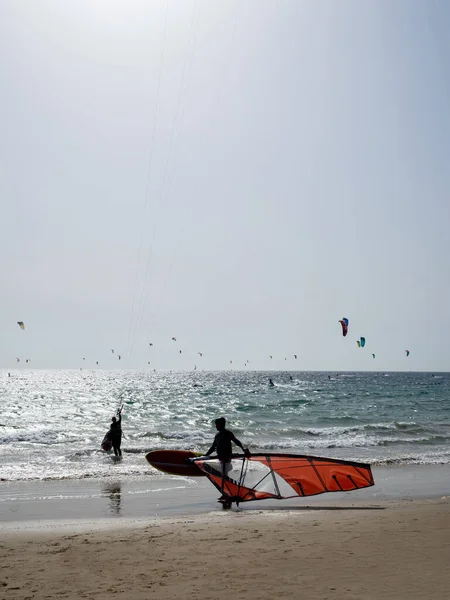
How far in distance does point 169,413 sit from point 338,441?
13252 millimetres

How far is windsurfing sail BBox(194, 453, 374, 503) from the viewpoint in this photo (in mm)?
8008

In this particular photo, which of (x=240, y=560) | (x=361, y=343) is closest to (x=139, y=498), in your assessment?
(x=240, y=560)

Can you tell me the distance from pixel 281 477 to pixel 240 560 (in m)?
3.56

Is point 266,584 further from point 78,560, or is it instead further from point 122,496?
point 122,496

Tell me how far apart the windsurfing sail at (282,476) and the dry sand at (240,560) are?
1.27 meters

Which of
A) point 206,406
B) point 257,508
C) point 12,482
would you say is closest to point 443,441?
point 257,508

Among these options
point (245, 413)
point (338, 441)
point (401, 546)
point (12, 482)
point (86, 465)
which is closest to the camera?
point (401, 546)

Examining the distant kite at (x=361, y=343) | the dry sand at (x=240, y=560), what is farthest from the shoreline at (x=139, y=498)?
the distant kite at (x=361, y=343)

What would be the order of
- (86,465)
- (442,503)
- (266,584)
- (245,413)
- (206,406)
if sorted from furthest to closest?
(206,406)
(245,413)
(86,465)
(442,503)
(266,584)

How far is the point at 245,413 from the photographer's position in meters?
29.2

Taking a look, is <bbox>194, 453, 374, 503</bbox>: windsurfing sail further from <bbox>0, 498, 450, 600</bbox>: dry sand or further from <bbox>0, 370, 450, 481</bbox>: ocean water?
<bbox>0, 370, 450, 481</bbox>: ocean water

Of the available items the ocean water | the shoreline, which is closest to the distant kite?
the ocean water

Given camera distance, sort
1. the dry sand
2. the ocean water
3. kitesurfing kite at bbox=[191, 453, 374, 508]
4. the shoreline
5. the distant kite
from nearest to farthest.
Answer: the dry sand → the shoreline → kitesurfing kite at bbox=[191, 453, 374, 508] → the ocean water → the distant kite

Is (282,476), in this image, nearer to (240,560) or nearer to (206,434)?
(240,560)
